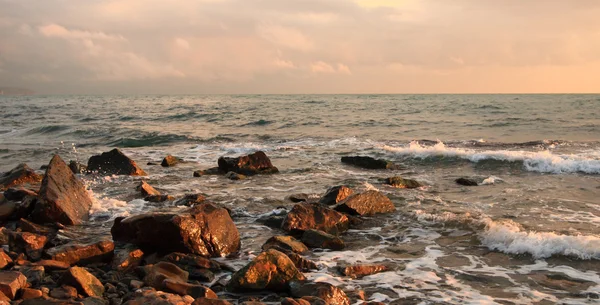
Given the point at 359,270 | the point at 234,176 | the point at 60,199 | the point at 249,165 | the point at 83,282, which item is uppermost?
the point at 60,199

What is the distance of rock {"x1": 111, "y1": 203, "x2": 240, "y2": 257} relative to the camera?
6.99 meters

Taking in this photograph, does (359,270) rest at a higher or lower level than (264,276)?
lower

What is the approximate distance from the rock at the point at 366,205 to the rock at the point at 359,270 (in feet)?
9.55

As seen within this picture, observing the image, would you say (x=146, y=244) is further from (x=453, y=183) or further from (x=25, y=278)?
(x=453, y=183)

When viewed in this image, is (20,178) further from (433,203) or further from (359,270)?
(433,203)

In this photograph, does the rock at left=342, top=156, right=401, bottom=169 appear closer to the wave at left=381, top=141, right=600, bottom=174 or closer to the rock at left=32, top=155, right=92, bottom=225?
the wave at left=381, top=141, right=600, bottom=174

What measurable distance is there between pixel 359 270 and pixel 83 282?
360 cm

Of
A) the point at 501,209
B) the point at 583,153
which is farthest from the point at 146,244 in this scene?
the point at 583,153

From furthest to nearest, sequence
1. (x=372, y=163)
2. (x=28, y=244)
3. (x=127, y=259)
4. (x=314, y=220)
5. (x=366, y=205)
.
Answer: (x=372, y=163) → (x=366, y=205) → (x=314, y=220) → (x=28, y=244) → (x=127, y=259)

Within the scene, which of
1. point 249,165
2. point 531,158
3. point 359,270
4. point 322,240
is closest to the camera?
point 359,270

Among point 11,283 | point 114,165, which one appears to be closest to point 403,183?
point 114,165

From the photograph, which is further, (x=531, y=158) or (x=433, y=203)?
(x=531, y=158)

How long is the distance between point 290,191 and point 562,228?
253 inches

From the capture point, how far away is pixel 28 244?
694 cm
